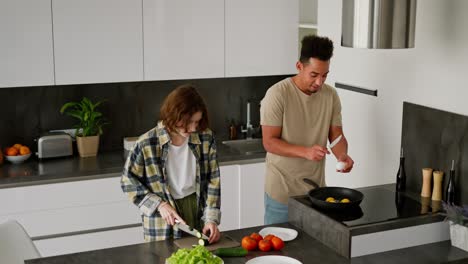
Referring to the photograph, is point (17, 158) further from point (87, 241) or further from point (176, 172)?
point (176, 172)

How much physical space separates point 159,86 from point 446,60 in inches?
93.7

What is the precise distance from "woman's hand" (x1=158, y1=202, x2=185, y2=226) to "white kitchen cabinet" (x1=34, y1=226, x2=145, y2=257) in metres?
1.53

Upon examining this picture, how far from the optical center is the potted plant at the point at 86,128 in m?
4.68

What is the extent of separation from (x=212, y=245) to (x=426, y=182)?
118cm

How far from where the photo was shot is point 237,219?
4828mm

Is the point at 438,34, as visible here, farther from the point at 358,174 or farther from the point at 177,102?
the point at 177,102

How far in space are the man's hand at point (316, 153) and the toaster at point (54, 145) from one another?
6.48ft

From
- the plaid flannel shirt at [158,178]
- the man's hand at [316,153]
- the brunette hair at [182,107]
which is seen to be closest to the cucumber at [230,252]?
the plaid flannel shirt at [158,178]

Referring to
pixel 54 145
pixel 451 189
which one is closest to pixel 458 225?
pixel 451 189

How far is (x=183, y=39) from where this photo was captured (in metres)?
4.68

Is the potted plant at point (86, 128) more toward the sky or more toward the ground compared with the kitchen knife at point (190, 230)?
more toward the sky

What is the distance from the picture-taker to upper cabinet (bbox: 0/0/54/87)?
4.23 metres

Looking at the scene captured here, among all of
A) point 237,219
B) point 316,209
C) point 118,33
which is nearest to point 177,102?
point 316,209

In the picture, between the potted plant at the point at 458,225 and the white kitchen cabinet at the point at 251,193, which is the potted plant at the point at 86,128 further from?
the potted plant at the point at 458,225
